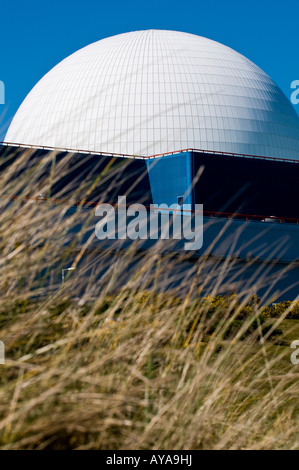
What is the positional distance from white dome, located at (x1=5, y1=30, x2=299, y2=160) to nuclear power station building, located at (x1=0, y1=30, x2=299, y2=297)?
0.20 feet

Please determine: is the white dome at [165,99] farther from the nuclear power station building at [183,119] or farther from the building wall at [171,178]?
the building wall at [171,178]

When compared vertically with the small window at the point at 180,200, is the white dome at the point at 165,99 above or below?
above

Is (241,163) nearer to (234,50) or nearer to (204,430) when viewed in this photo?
(234,50)

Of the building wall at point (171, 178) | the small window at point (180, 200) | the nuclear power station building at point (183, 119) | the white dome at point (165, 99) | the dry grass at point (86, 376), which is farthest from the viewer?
the white dome at point (165, 99)

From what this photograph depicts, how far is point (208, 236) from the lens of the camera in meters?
20.5

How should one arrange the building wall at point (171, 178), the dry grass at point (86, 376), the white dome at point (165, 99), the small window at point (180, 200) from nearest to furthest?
1. the dry grass at point (86, 376)
2. the building wall at point (171, 178)
3. the small window at point (180, 200)
4. the white dome at point (165, 99)

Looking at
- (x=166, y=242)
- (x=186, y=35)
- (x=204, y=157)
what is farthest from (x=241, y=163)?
(x=166, y=242)

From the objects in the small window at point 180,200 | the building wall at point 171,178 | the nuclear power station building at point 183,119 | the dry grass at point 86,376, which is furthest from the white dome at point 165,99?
the dry grass at point 86,376

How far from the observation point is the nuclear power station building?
90.3ft

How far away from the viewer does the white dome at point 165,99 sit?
101 ft

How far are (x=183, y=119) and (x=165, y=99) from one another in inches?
59.9

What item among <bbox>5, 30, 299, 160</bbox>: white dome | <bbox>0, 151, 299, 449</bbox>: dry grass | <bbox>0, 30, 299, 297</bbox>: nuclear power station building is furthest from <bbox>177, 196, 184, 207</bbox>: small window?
<bbox>0, 151, 299, 449</bbox>: dry grass

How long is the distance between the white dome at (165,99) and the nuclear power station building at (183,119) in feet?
0.20
